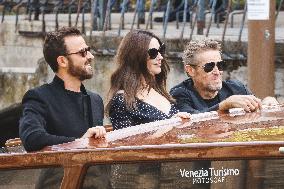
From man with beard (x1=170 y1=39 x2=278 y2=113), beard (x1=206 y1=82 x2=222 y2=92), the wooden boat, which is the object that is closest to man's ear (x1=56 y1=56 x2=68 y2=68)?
man with beard (x1=170 y1=39 x2=278 y2=113)

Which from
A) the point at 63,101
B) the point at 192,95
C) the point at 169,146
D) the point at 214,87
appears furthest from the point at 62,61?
the point at 169,146

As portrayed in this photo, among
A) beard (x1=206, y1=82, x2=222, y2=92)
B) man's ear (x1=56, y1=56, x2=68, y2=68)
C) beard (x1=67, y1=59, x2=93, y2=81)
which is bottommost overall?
beard (x1=206, y1=82, x2=222, y2=92)

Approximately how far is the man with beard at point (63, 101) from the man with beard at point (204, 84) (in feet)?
1.45

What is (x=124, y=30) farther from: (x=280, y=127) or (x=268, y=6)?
(x=280, y=127)

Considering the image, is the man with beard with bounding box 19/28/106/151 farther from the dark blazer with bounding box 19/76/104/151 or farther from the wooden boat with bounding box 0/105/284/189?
the wooden boat with bounding box 0/105/284/189

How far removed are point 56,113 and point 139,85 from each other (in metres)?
0.51

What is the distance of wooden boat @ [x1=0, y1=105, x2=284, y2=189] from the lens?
3.31 metres

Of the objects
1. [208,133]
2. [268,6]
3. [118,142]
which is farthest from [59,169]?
[268,6]

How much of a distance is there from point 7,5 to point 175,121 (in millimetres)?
8173

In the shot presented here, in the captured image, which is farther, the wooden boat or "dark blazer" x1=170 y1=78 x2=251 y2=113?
"dark blazer" x1=170 y1=78 x2=251 y2=113

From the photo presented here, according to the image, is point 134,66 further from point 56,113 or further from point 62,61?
point 56,113

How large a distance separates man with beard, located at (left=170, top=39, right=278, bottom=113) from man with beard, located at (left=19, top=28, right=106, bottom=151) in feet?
1.45

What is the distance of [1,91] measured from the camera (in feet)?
32.7

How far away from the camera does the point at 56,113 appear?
471cm
